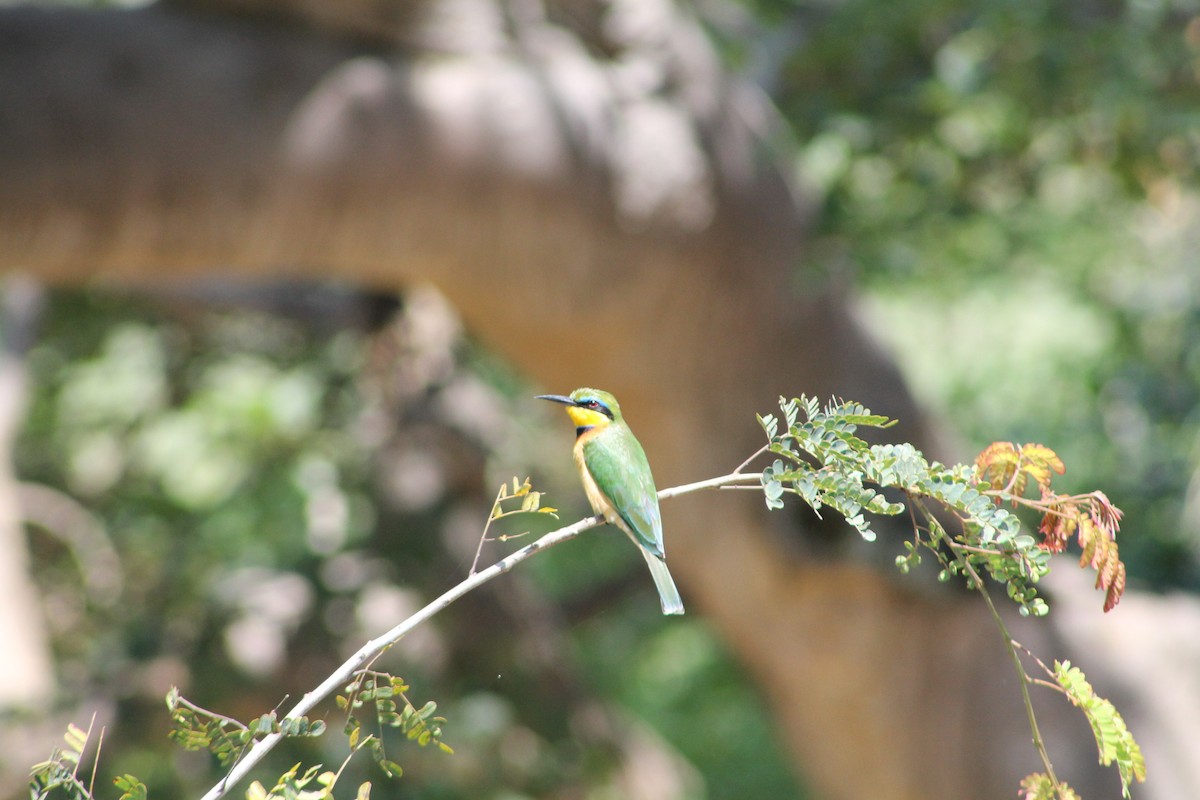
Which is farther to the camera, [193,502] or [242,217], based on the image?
[193,502]

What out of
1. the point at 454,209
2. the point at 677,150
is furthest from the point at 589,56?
the point at 454,209

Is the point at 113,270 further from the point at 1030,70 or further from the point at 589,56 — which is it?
the point at 1030,70

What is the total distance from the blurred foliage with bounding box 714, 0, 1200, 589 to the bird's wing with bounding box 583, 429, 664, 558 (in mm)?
1050

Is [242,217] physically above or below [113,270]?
above

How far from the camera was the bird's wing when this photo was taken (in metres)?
0.56

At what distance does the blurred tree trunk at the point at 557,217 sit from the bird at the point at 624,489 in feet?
3.03

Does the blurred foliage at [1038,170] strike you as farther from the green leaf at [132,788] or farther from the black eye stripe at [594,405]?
the green leaf at [132,788]

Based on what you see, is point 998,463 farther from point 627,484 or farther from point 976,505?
point 627,484

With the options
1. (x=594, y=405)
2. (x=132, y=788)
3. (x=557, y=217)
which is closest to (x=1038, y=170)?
(x=557, y=217)

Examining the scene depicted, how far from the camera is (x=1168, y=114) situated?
1468 mm

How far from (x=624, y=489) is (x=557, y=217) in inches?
45.1

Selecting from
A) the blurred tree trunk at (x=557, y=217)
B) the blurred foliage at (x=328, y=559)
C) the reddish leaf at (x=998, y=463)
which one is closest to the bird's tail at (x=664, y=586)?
the reddish leaf at (x=998, y=463)

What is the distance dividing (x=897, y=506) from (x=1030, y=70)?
127 cm

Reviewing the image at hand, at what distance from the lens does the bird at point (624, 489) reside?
0.56 metres
